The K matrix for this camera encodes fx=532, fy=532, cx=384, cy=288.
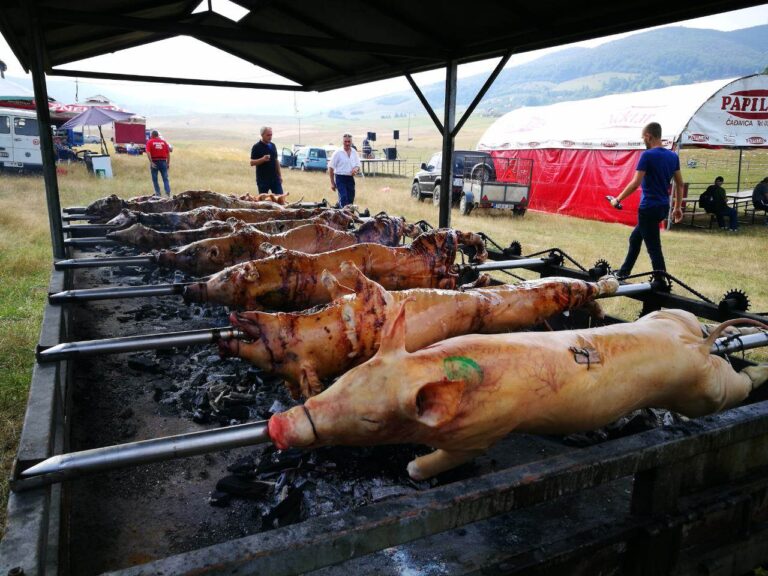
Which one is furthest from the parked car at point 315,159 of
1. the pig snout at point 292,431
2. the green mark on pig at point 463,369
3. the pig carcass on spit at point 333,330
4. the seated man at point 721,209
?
the pig snout at point 292,431

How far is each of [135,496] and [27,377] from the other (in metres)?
3.34

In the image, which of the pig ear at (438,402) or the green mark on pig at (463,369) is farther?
the green mark on pig at (463,369)

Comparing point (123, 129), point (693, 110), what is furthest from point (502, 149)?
point (123, 129)

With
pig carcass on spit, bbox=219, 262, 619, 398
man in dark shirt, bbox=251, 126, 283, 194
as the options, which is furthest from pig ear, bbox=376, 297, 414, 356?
man in dark shirt, bbox=251, 126, 283, 194

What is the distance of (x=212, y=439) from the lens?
1990mm

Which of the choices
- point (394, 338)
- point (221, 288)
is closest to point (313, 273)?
point (221, 288)

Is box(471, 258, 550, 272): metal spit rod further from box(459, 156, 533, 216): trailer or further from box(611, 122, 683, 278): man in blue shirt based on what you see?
box(459, 156, 533, 216): trailer

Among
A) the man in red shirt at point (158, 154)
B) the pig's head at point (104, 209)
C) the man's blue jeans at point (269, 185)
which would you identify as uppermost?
the man in red shirt at point (158, 154)

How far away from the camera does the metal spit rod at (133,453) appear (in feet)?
5.88

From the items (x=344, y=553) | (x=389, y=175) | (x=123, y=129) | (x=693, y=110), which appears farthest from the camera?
(x=389, y=175)

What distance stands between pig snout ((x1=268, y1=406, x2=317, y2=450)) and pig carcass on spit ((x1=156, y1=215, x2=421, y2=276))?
2380mm

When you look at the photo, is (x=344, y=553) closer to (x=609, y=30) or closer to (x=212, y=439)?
(x=212, y=439)

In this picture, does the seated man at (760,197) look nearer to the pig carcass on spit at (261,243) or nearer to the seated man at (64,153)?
the pig carcass on spit at (261,243)

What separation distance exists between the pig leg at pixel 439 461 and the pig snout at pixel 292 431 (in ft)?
2.05
